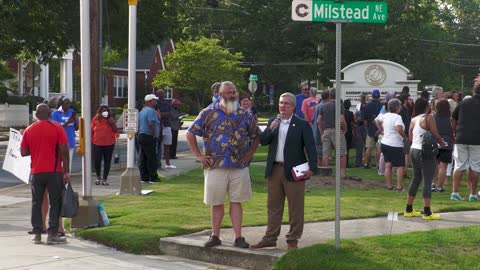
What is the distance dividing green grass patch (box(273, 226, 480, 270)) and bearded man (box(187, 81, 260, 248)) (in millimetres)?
1016

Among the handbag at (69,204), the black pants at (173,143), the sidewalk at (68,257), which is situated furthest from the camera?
the black pants at (173,143)

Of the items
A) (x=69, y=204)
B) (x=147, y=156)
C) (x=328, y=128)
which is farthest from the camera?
(x=147, y=156)

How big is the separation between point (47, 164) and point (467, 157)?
6.98m

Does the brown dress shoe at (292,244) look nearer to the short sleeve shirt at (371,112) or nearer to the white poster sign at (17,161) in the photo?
the white poster sign at (17,161)

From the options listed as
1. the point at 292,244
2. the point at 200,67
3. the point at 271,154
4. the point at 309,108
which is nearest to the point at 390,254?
the point at 292,244

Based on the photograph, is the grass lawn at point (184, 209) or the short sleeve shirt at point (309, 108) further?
the short sleeve shirt at point (309, 108)

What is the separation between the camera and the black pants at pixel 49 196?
1084cm

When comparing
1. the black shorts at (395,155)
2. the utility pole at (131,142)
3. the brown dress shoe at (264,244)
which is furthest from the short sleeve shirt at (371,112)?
the brown dress shoe at (264,244)

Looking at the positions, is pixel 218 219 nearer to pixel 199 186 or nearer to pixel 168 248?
pixel 168 248

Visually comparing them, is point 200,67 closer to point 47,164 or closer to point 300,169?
point 47,164

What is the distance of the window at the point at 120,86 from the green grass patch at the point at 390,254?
64.0m

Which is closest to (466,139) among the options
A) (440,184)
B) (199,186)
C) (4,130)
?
(440,184)

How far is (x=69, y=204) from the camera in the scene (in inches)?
435

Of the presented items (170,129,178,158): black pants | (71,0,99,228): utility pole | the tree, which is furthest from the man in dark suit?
the tree
